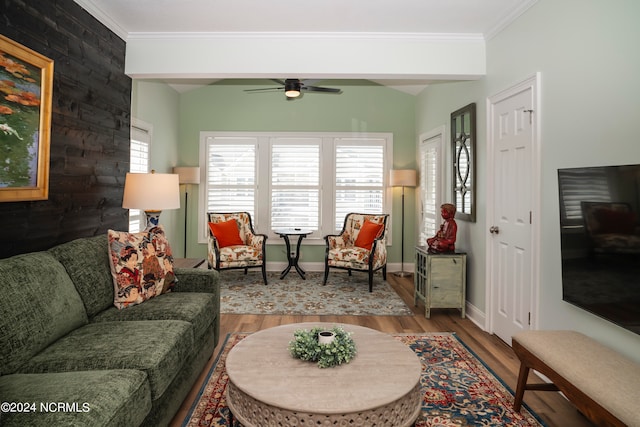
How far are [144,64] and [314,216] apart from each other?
3404 mm

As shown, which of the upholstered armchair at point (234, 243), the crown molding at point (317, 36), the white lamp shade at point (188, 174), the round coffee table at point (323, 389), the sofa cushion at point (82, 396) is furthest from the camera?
the white lamp shade at point (188, 174)

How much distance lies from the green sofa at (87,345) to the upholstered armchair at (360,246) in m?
2.71

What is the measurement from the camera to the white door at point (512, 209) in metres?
2.94

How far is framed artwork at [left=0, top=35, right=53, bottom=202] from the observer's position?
2.22m

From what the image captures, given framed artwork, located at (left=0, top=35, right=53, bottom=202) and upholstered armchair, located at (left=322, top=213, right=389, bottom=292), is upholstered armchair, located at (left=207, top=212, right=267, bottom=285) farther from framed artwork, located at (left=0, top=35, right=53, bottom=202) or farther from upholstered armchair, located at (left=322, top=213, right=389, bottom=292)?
framed artwork, located at (left=0, top=35, right=53, bottom=202)

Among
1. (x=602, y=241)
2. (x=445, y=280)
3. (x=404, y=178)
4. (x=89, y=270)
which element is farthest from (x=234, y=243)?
(x=602, y=241)

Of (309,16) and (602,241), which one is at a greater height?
(309,16)

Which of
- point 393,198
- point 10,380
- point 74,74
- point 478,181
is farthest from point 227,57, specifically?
point 393,198

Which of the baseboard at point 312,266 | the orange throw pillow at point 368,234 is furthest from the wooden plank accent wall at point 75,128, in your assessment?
the orange throw pillow at point 368,234

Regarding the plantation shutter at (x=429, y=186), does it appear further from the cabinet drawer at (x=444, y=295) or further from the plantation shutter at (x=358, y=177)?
the cabinet drawer at (x=444, y=295)

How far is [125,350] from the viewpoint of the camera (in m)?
1.89

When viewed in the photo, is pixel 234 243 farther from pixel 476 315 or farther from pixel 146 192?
pixel 476 315

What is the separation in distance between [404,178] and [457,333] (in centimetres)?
284

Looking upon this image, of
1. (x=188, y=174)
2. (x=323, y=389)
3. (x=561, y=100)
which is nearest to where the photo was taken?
(x=323, y=389)
